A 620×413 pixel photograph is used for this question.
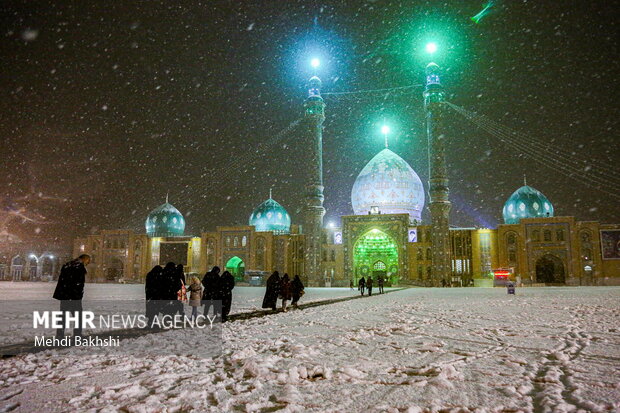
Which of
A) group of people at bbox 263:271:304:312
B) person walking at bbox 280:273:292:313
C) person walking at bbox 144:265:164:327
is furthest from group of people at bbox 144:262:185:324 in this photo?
person walking at bbox 280:273:292:313

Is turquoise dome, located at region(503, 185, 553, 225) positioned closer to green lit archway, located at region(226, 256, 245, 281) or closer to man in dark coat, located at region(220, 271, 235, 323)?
green lit archway, located at region(226, 256, 245, 281)

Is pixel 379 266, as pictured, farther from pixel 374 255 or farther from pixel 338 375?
pixel 338 375

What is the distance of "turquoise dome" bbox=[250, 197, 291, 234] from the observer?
46562 mm

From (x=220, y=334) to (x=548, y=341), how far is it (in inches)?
183

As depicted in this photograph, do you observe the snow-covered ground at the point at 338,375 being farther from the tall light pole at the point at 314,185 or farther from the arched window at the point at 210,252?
the arched window at the point at 210,252

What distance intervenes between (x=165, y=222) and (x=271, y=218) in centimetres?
1159

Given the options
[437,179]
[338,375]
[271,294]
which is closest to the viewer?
[338,375]

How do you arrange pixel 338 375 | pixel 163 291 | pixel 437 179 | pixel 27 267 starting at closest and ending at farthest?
pixel 338 375, pixel 163 291, pixel 437 179, pixel 27 267

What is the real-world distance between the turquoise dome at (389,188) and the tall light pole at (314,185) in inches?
201

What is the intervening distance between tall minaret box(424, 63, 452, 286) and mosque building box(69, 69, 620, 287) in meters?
0.09

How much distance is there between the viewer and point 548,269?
3744 cm

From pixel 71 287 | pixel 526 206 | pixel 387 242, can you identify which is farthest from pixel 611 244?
pixel 71 287

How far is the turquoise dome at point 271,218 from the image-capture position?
46562 millimetres

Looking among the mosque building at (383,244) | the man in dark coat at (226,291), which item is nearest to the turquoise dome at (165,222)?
the mosque building at (383,244)
